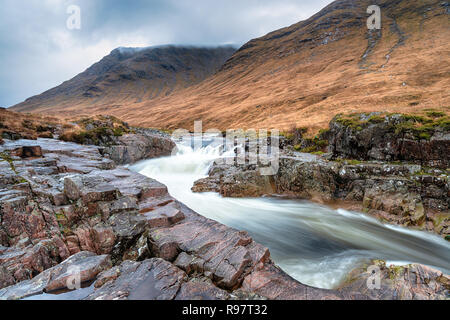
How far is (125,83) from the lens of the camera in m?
146

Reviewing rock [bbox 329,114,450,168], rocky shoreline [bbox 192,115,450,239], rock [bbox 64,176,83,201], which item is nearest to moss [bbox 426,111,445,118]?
rock [bbox 329,114,450,168]

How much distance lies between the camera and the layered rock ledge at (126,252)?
3.56 meters

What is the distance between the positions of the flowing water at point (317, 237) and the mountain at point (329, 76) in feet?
37.3

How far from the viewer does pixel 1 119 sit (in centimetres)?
1468

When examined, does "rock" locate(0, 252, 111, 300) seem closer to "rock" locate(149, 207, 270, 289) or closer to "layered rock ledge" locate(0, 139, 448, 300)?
"layered rock ledge" locate(0, 139, 448, 300)

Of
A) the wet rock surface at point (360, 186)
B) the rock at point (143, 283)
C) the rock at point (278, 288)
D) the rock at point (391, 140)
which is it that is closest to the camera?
the rock at point (143, 283)

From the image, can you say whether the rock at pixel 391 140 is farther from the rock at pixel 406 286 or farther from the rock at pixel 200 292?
the rock at pixel 200 292

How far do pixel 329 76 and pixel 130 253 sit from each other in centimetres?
6339

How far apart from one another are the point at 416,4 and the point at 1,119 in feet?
424

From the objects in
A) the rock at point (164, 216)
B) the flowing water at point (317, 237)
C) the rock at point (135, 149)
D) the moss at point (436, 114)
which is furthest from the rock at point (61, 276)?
the moss at point (436, 114)

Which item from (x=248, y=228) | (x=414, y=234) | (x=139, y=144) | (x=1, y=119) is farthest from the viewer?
(x=139, y=144)

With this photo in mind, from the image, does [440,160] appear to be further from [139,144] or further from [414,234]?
[139,144]

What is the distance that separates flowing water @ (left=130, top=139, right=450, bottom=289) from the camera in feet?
22.8
